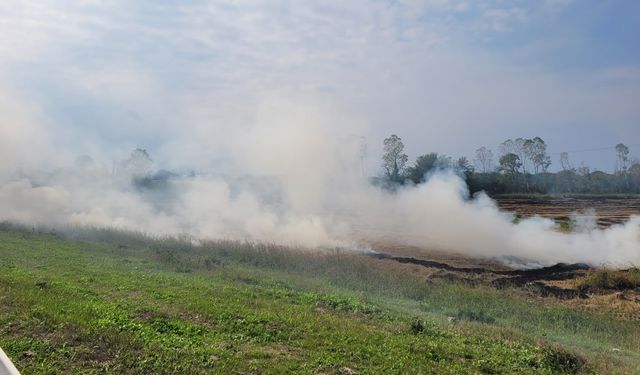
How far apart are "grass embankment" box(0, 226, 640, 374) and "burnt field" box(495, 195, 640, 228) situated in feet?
96.6

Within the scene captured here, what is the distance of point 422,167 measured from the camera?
185 feet

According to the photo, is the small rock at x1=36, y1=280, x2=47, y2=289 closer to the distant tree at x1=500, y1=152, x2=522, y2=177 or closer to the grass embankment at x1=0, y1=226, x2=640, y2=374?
the grass embankment at x1=0, y1=226, x2=640, y2=374

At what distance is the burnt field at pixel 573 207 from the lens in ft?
147

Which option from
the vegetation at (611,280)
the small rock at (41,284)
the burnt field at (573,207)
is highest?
the small rock at (41,284)

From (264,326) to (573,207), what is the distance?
159ft

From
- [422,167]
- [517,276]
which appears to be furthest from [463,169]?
[517,276]

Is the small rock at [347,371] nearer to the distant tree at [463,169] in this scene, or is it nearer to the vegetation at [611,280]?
the vegetation at [611,280]

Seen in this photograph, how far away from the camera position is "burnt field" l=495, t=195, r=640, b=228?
4481 cm

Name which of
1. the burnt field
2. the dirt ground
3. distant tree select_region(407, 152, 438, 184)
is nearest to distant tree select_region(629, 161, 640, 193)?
the burnt field

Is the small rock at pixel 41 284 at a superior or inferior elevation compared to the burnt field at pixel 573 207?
superior

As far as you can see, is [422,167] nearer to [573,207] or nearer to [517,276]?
[573,207]

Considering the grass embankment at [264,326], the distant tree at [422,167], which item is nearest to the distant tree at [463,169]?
the distant tree at [422,167]

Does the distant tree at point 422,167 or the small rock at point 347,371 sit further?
the distant tree at point 422,167

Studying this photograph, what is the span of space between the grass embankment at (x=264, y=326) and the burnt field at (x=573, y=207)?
2944 cm
